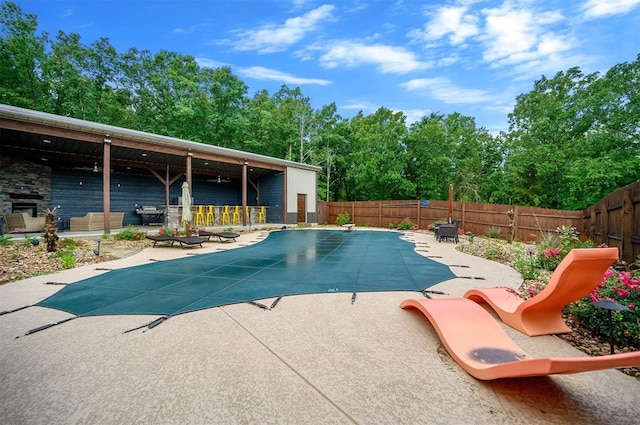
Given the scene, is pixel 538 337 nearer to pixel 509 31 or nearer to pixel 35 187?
pixel 509 31

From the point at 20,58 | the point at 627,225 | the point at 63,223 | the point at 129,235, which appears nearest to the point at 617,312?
the point at 627,225

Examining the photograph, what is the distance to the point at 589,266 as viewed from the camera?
6.77 ft

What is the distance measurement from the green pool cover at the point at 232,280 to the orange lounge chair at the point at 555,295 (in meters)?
1.14

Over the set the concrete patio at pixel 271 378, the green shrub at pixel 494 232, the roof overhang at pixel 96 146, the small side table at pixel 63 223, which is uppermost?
the roof overhang at pixel 96 146

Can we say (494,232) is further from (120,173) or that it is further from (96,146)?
(120,173)

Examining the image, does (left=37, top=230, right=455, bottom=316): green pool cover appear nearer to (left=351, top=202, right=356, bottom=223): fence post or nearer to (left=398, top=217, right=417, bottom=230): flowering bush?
(left=398, top=217, right=417, bottom=230): flowering bush

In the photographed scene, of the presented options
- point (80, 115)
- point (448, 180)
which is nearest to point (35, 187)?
point (80, 115)

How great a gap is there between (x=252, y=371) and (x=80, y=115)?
937 inches

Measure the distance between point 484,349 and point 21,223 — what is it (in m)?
13.6

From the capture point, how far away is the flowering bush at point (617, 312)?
249 centimetres

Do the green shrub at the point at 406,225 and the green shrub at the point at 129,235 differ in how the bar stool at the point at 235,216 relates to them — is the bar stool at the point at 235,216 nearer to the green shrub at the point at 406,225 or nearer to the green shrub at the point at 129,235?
the green shrub at the point at 129,235

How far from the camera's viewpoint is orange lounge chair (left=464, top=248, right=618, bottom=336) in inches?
80.4

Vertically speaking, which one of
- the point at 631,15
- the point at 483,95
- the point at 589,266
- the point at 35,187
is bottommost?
the point at 589,266

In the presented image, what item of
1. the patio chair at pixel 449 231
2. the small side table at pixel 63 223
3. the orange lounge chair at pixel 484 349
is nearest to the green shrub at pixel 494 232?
the patio chair at pixel 449 231
